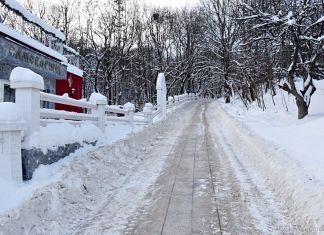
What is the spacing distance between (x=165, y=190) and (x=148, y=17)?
4658 centimetres

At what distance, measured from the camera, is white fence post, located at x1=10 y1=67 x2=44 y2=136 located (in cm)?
558

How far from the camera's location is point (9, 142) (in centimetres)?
509

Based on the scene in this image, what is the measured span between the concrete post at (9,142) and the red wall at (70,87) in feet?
36.8

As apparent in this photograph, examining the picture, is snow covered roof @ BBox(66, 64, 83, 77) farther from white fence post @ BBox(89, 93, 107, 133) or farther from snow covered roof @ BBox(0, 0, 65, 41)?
white fence post @ BBox(89, 93, 107, 133)

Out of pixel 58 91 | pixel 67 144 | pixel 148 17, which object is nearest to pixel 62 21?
pixel 148 17

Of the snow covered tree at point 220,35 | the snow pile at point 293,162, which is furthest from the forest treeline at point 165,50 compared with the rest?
the snow pile at point 293,162

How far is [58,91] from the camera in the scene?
17297mm

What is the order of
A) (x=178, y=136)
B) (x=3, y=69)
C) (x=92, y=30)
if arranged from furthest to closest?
(x=92, y=30) < (x=178, y=136) < (x=3, y=69)

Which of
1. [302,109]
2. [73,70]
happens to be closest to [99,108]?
[302,109]

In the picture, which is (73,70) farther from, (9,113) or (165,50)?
(165,50)

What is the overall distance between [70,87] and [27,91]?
1299 centimetres

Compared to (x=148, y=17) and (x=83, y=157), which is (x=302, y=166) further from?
(x=148, y=17)

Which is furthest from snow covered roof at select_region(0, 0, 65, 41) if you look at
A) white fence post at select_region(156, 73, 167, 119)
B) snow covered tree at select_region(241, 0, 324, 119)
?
white fence post at select_region(156, 73, 167, 119)

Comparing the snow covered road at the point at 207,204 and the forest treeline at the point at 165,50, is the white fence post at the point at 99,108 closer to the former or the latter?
the snow covered road at the point at 207,204
